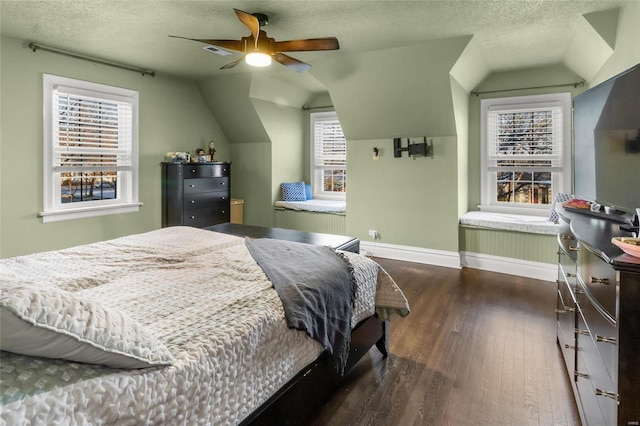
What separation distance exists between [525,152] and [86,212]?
538 cm

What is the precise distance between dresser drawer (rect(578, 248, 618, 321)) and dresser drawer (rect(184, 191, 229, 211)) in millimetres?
4437

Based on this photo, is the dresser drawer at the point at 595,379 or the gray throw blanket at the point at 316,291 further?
the gray throw blanket at the point at 316,291

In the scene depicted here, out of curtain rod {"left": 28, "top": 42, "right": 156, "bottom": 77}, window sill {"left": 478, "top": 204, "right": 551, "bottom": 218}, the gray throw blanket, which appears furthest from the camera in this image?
window sill {"left": 478, "top": 204, "right": 551, "bottom": 218}

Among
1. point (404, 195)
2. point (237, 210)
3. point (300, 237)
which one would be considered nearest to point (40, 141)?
point (237, 210)

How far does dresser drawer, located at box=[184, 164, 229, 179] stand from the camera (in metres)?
5.00

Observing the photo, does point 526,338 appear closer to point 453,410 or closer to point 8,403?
point 453,410

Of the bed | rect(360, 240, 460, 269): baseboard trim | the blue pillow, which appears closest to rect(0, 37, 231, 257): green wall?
the blue pillow

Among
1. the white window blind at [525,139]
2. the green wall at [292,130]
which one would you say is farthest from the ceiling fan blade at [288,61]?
the white window blind at [525,139]

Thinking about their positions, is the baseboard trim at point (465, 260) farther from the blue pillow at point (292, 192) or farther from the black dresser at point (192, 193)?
the black dresser at point (192, 193)

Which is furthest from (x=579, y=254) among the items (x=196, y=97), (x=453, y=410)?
(x=196, y=97)

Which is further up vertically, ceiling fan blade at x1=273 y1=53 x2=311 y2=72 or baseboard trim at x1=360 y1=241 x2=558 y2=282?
ceiling fan blade at x1=273 y1=53 x2=311 y2=72

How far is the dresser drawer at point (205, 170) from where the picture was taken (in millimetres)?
5004

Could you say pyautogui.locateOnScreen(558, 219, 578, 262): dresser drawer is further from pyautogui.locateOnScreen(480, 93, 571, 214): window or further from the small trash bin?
the small trash bin

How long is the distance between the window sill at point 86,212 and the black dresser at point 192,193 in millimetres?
421
